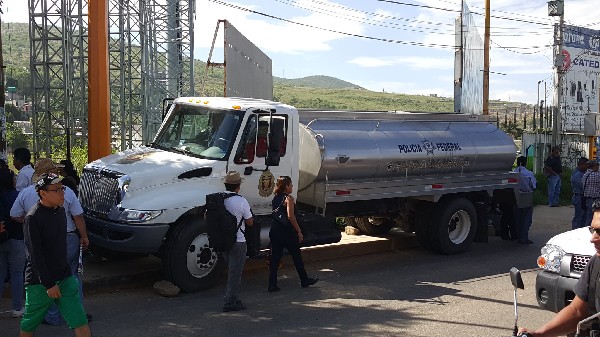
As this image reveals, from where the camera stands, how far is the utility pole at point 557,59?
26.4m

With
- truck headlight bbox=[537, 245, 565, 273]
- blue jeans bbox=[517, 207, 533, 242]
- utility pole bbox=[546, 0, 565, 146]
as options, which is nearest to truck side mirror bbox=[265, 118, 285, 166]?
truck headlight bbox=[537, 245, 565, 273]

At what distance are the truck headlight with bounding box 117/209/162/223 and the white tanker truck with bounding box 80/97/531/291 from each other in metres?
0.01

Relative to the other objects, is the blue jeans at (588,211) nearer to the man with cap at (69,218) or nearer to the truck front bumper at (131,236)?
the truck front bumper at (131,236)

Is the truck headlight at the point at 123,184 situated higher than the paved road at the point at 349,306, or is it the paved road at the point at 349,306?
the truck headlight at the point at 123,184

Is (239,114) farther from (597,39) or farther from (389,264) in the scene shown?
(597,39)

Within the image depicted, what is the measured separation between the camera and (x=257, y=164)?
31.6 feet

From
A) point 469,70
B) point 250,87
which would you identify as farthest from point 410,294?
point 469,70

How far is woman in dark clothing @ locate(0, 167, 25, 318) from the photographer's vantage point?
7297mm

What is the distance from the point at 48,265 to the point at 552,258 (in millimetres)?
4696

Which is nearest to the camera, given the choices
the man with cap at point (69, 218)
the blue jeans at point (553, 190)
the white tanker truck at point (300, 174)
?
the man with cap at point (69, 218)

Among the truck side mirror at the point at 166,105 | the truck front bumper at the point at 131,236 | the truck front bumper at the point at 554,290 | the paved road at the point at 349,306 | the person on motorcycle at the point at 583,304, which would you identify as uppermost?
the truck side mirror at the point at 166,105

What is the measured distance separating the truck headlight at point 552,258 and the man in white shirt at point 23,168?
6271mm

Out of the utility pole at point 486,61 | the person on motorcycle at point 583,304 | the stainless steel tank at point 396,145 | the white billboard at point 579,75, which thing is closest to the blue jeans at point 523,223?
the stainless steel tank at point 396,145

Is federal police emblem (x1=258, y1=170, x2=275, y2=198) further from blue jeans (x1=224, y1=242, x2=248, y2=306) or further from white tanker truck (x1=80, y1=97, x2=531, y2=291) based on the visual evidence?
blue jeans (x1=224, y1=242, x2=248, y2=306)
